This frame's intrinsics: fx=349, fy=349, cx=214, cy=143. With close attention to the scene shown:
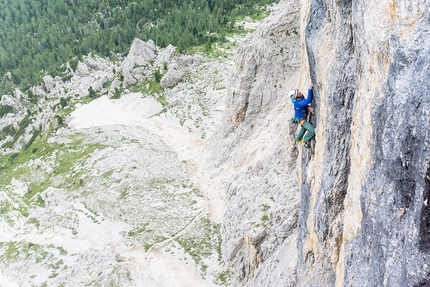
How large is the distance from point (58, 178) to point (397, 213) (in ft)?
218

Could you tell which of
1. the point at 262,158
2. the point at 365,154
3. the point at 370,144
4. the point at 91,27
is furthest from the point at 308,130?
the point at 91,27

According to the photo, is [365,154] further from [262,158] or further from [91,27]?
[91,27]

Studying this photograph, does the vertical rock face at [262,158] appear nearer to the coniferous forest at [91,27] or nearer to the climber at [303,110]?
the climber at [303,110]

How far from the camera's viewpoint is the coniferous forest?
121438 mm

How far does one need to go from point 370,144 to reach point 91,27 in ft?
531

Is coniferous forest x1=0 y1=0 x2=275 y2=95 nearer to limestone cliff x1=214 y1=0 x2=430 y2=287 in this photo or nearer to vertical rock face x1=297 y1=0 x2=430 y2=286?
limestone cliff x1=214 y1=0 x2=430 y2=287

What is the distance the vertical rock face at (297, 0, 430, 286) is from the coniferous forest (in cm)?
8677

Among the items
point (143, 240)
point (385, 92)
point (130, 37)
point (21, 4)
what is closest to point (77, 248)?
point (143, 240)

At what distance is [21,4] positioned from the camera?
177625 mm

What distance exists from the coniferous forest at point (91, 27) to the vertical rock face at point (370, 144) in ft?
285

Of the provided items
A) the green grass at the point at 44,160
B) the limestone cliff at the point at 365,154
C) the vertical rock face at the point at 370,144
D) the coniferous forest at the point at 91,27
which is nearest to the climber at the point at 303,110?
the limestone cliff at the point at 365,154

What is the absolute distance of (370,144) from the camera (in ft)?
43.6

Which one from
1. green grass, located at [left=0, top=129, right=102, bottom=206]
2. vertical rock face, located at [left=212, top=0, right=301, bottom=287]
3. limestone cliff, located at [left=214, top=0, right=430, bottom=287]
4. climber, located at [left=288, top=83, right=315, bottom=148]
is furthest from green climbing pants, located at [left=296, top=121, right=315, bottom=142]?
green grass, located at [left=0, top=129, right=102, bottom=206]

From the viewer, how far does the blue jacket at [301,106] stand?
1944 centimetres
